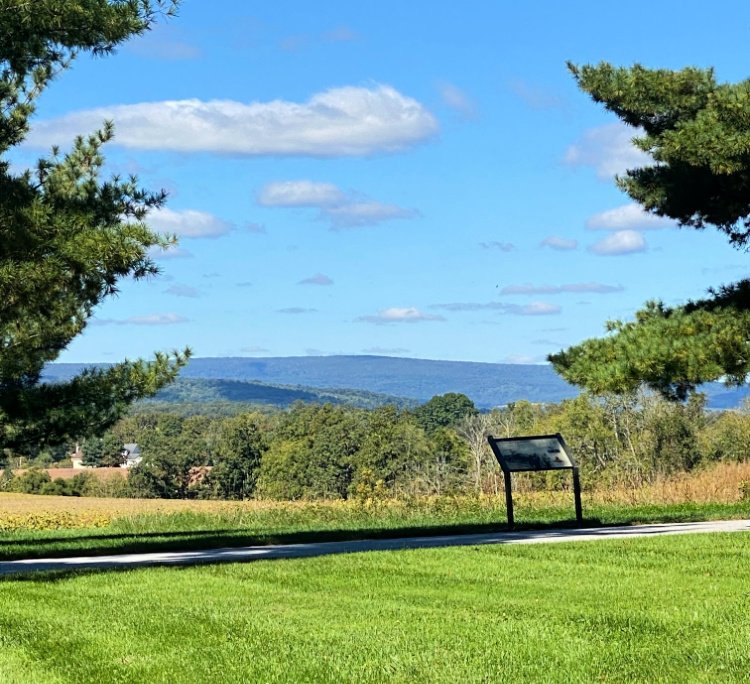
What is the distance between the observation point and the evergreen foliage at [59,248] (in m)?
12.8

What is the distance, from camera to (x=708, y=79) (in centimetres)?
1592

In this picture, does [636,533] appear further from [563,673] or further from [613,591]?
[563,673]

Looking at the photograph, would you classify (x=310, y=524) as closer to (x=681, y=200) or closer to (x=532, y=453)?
(x=532, y=453)

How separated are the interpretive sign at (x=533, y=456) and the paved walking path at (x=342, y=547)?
101 cm

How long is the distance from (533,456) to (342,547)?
399cm

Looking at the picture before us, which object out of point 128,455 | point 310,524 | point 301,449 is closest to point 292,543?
point 310,524

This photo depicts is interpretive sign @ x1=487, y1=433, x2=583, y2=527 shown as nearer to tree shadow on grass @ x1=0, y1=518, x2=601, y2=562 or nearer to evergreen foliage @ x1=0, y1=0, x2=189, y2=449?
tree shadow on grass @ x1=0, y1=518, x2=601, y2=562

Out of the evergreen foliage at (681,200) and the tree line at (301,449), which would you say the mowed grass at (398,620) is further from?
the tree line at (301,449)

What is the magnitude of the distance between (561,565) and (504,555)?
3.40 feet

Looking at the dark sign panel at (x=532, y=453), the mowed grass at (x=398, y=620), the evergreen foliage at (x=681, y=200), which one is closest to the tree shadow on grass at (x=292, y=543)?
the mowed grass at (x=398, y=620)

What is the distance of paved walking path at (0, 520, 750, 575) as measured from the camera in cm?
1331

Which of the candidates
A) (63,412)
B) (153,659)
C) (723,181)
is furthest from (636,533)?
(153,659)

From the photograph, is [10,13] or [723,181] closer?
[10,13]

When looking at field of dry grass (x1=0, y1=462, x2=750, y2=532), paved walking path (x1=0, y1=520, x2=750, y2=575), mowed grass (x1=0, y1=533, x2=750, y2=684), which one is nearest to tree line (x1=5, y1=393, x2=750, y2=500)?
field of dry grass (x1=0, y1=462, x2=750, y2=532)
